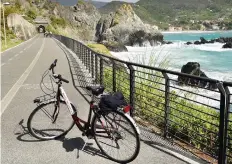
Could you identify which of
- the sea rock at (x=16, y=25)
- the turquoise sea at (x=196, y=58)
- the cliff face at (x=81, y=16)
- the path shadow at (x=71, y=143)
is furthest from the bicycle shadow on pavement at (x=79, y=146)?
the cliff face at (x=81, y=16)

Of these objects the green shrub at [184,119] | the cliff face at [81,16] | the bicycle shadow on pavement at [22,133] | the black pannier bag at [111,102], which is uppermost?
the cliff face at [81,16]

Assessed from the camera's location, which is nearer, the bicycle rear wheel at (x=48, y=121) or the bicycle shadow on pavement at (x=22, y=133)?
the bicycle rear wheel at (x=48, y=121)

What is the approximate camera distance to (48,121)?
6.40 metres

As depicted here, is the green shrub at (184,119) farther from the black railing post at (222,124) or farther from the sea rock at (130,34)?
the sea rock at (130,34)

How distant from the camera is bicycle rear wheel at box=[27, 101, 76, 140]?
590 cm

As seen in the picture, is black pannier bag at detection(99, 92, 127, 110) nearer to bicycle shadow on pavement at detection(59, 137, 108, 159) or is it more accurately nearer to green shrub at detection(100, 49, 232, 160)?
bicycle shadow on pavement at detection(59, 137, 108, 159)

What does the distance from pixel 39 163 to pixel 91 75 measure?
8.76 metres

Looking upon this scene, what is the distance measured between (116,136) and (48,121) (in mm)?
1600

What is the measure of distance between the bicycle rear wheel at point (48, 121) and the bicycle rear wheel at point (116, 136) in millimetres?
809

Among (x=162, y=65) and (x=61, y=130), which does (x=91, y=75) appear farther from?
(x=61, y=130)

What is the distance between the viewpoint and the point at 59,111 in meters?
6.01

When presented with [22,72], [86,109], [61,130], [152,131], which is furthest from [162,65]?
[22,72]

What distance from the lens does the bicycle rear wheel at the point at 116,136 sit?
16.4 feet

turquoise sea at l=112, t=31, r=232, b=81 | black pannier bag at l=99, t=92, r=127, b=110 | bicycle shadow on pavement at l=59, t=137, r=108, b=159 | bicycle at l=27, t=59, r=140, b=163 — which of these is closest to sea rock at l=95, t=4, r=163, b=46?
turquoise sea at l=112, t=31, r=232, b=81
